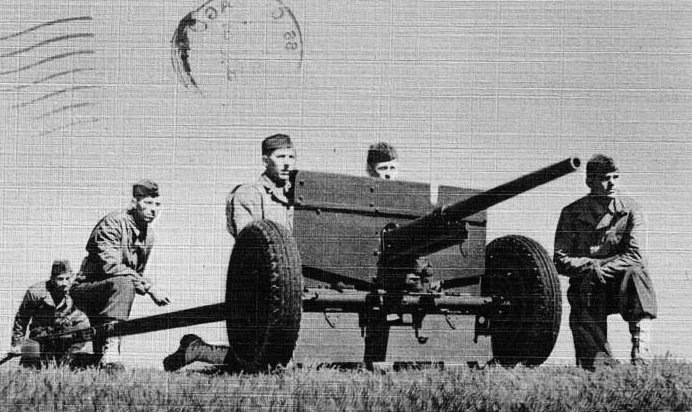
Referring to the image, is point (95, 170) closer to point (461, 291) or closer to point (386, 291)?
point (386, 291)

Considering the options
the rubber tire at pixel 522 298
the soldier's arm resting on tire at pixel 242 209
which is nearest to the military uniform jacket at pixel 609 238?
the rubber tire at pixel 522 298

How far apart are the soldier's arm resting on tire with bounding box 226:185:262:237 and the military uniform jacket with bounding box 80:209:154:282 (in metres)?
0.28

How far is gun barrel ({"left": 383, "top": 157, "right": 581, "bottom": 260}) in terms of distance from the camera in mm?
3973

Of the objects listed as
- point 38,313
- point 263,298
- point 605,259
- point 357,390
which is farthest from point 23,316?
point 605,259

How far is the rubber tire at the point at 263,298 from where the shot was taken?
3928 mm

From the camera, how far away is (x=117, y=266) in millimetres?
4051

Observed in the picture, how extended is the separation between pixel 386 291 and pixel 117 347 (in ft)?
3.24

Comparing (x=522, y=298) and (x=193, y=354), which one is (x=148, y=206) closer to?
(x=193, y=354)

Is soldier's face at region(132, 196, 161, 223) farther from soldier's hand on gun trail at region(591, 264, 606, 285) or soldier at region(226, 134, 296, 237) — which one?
soldier's hand on gun trail at region(591, 264, 606, 285)

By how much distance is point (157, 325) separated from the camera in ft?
13.0

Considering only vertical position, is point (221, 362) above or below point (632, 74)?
below

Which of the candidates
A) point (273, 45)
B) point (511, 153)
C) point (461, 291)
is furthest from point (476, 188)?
point (273, 45)

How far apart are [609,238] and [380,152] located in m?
0.88

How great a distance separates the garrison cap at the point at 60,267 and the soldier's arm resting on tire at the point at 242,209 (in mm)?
562
